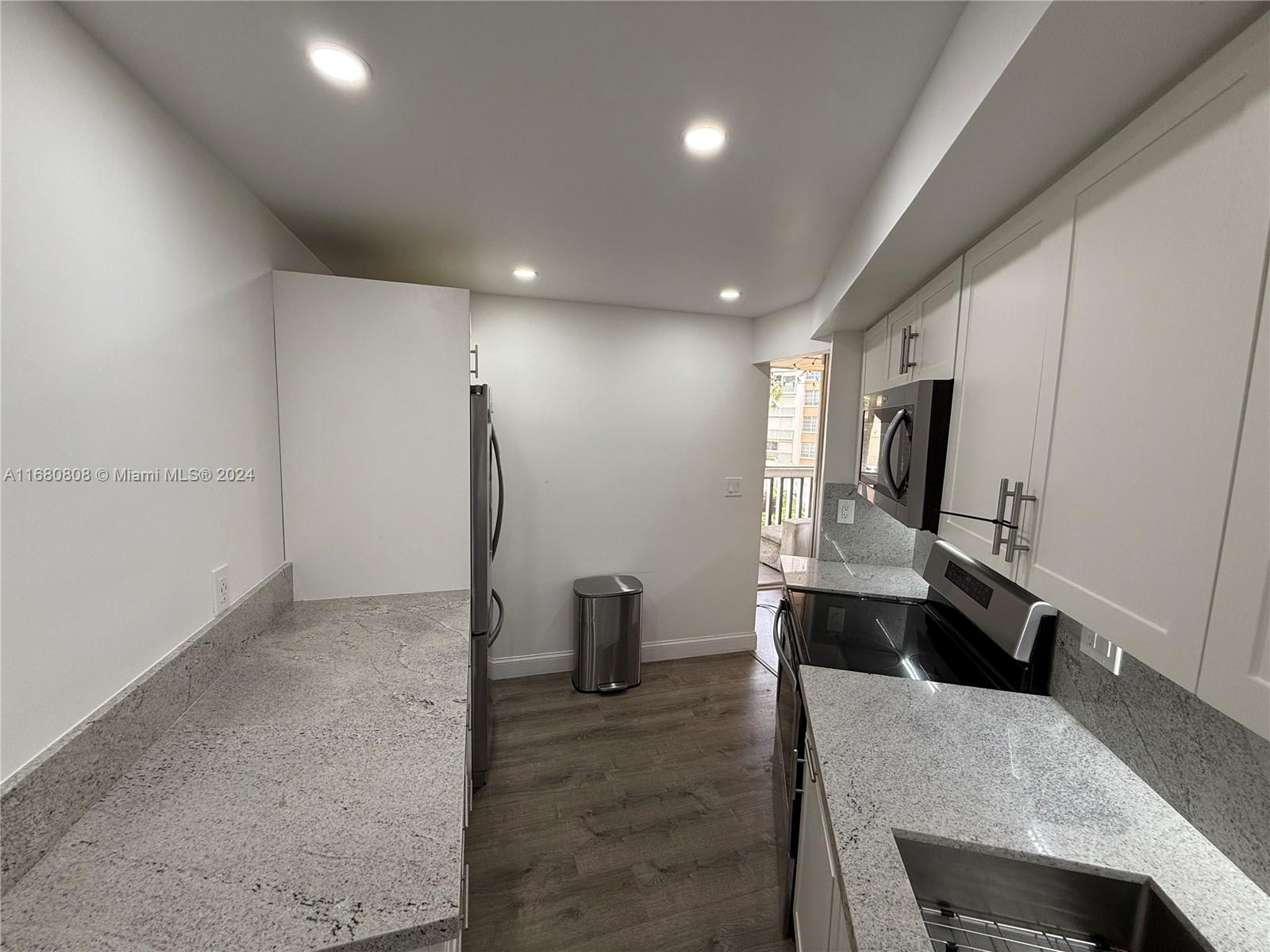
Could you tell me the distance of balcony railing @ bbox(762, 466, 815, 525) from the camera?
20.6 ft

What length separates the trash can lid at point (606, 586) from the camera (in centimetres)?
314

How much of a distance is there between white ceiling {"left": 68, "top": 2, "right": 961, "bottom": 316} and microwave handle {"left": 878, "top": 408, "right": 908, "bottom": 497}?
0.74m

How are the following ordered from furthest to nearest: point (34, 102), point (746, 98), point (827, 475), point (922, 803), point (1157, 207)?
1. point (827, 475)
2. point (746, 98)
3. point (922, 803)
4. point (34, 102)
5. point (1157, 207)

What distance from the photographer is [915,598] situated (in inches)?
88.7

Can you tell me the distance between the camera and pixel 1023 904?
0.90 meters

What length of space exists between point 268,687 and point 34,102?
1.32 m

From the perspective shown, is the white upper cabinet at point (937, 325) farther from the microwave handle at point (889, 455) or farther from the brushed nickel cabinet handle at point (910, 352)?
the microwave handle at point (889, 455)

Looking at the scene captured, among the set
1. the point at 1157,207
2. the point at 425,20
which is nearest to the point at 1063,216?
the point at 1157,207

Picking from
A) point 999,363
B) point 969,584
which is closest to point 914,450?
point 999,363

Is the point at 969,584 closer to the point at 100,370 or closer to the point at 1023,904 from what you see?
the point at 1023,904

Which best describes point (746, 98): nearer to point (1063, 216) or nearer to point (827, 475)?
point (1063, 216)

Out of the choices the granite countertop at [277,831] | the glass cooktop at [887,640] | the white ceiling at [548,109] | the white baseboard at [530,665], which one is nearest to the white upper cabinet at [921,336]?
the white ceiling at [548,109]

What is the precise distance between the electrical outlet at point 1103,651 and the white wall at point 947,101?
3.73ft

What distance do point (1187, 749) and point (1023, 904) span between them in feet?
1.48
